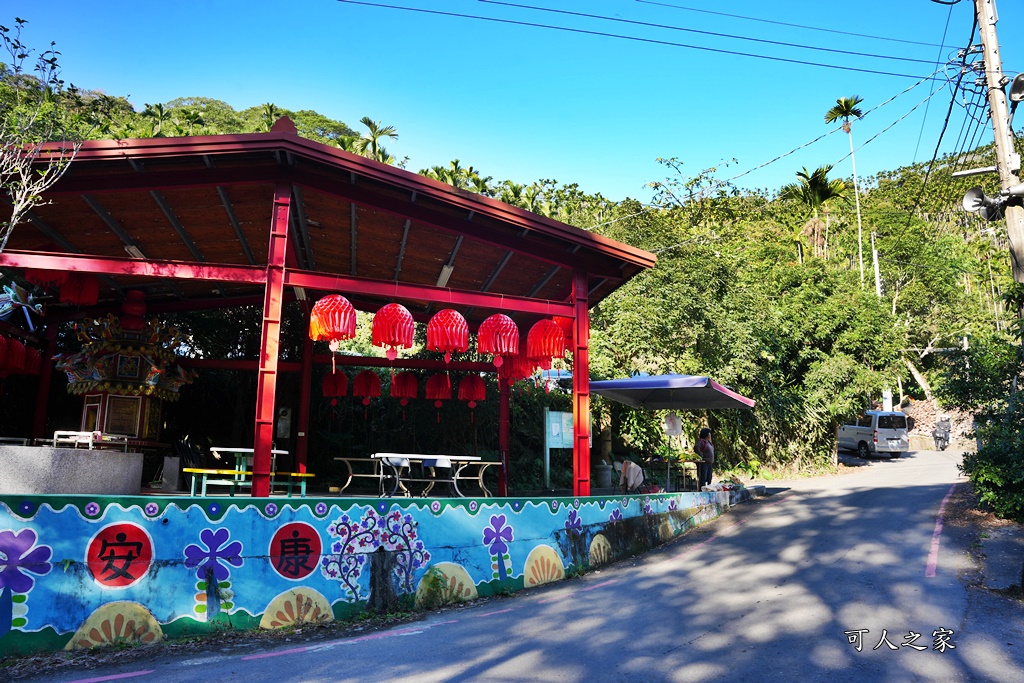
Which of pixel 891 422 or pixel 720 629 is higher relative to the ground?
pixel 891 422

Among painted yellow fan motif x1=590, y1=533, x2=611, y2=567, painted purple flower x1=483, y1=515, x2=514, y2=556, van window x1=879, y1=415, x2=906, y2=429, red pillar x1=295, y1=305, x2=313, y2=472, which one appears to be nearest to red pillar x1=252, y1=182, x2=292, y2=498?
painted purple flower x1=483, y1=515, x2=514, y2=556

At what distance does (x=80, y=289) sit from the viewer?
10.8m

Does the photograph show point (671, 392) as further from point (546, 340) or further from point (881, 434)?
point (881, 434)

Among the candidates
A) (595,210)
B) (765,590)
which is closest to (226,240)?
(765,590)

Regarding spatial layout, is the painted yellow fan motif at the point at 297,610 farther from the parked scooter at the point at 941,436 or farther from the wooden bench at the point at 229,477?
the parked scooter at the point at 941,436

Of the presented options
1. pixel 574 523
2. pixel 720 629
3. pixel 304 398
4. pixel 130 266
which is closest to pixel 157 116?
pixel 304 398

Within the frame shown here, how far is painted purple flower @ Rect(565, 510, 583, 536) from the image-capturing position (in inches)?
372

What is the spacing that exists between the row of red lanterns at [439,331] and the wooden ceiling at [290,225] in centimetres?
47

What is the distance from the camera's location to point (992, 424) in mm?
11008

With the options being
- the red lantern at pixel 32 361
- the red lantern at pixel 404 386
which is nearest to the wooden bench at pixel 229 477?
the red lantern at pixel 404 386

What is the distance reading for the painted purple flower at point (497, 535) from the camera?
844 cm

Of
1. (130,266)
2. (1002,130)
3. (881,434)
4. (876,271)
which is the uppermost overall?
(876,271)

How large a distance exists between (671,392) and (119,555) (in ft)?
32.4

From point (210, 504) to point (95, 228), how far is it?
5923 millimetres
